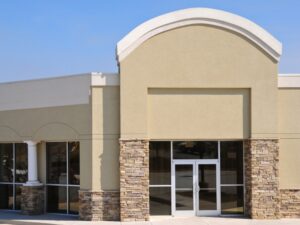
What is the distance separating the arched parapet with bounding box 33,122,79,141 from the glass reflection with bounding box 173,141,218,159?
162 inches

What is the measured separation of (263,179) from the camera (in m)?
20.3

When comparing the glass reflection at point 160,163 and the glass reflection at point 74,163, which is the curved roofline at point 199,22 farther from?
the glass reflection at point 74,163

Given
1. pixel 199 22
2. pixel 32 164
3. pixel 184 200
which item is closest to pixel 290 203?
pixel 184 200

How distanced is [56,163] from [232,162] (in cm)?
759

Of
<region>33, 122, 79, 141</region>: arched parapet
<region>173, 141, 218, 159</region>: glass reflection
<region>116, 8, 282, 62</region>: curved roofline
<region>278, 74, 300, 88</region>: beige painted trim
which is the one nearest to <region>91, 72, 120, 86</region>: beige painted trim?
<region>116, 8, 282, 62</region>: curved roofline

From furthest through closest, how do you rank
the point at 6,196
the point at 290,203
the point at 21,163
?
1. the point at 6,196
2. the point at 21,163
3. the point at 290,203

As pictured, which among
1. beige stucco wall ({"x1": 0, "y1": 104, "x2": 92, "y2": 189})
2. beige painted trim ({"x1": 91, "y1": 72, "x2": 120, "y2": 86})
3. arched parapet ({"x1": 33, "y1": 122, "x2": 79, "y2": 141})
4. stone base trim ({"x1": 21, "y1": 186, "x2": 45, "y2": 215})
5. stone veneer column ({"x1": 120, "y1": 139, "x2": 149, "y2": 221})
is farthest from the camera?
stone base trim ({"x1": 21, "y1": 186, "x2": 45, "y2": 215})

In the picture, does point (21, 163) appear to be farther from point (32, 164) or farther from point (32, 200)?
point (32, 200)

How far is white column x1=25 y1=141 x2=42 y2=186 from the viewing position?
876 inches

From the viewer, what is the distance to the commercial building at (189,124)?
20.2 m

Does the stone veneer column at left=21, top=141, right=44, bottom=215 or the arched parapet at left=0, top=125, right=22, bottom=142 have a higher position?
the arched parapet at left=0, top=125, right=22, bottom=142

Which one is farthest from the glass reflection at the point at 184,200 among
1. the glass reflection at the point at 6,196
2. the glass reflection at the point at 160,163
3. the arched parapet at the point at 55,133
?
the glass reflection at the point at 6,196

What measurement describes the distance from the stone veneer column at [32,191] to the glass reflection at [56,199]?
1.19 feet

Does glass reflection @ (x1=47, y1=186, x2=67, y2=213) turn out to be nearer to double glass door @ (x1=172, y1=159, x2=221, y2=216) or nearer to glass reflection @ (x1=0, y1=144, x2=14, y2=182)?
glass reflection @ (x1=0, y1=144, x2=14, y2=182)
